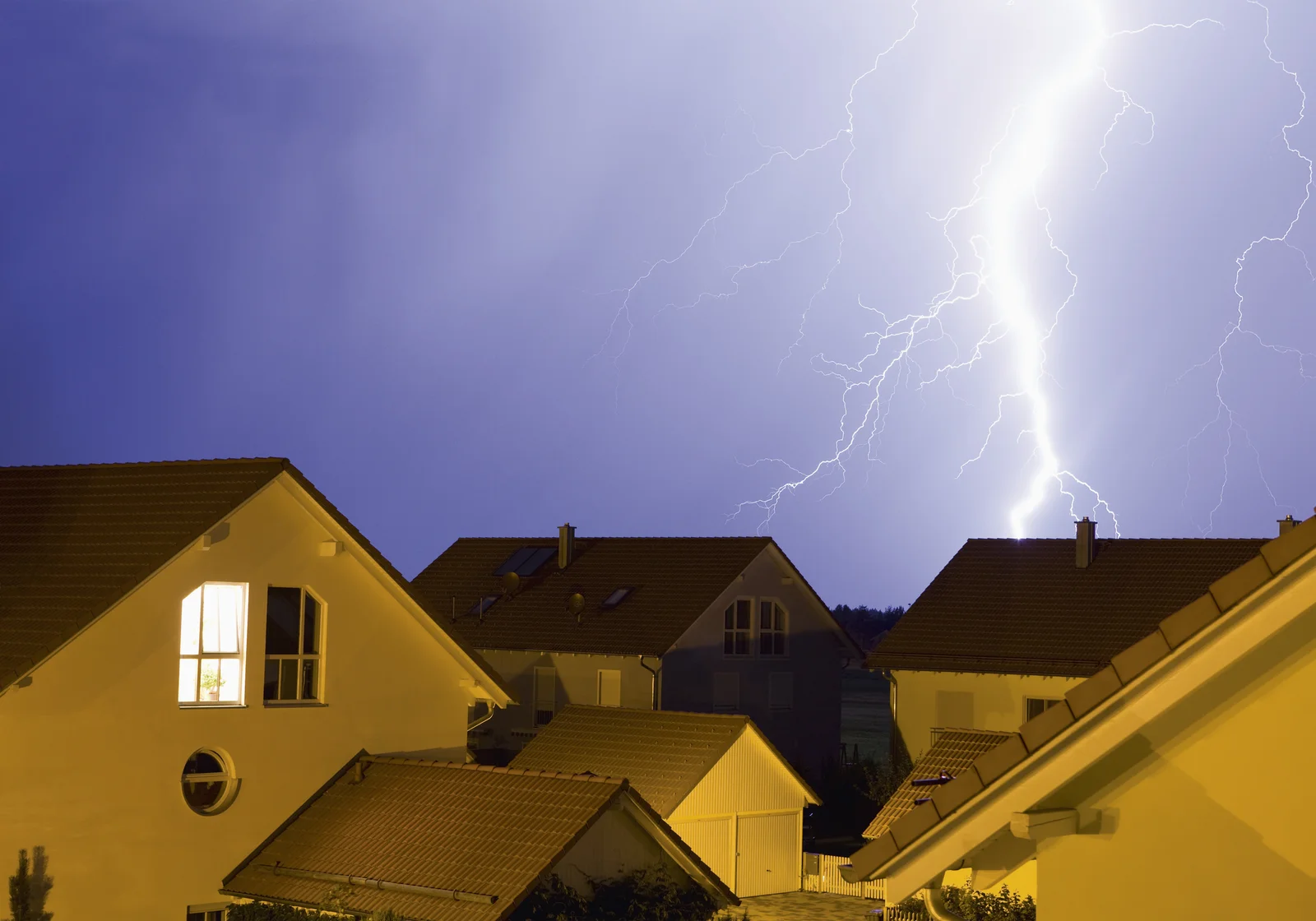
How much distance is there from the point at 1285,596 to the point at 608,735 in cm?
2341

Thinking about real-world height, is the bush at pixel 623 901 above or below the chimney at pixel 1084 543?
below

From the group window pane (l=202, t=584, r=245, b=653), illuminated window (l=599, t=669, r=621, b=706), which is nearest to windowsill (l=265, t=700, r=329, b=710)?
window pane (l=202, t=584, r=245, b=653)

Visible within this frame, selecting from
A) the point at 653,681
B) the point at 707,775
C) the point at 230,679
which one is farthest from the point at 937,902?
the point at 653,681

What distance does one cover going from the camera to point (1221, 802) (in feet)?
20.6

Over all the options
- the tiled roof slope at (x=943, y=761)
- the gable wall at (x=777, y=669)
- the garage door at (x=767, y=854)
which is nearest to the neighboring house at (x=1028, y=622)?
the gable wall at (x=777, y=669)

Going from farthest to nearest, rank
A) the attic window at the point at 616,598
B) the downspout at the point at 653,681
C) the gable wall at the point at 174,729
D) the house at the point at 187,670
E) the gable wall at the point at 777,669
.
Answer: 1. the attic window at the point at 616,598
2. the gable wall at the point at 777,669
3. the downspout at the point at 653,681
4. the house at the point at 187,670
5. the gable wall at the point at 174,729

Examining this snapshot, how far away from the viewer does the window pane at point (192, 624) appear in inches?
781

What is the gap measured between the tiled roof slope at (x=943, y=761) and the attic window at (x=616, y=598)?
635 inches

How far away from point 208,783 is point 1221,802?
16.0 m

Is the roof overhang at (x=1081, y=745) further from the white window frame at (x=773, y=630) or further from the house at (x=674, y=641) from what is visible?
the white window frame at (x=773, y=630)

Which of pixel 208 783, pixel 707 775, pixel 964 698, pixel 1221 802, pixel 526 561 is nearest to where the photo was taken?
pixel 1221 802

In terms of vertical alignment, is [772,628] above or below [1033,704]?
above

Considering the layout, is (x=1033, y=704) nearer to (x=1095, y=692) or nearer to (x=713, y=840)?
(x=713, y=840)

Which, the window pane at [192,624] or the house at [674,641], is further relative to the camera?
the house at [674,641]
